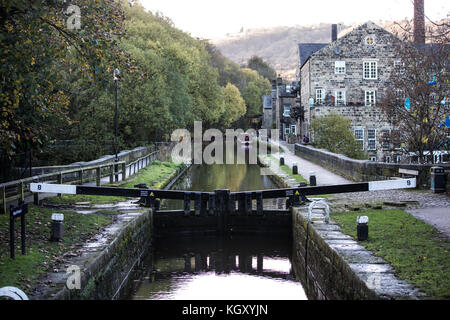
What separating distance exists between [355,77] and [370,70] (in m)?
1.45

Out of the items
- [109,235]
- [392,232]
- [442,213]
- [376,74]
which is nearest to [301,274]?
[392,232]

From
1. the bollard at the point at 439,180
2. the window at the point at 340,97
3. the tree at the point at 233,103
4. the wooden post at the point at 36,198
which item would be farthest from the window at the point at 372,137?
the tree at the point at 233,103

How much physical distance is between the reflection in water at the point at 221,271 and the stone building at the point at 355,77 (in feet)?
108

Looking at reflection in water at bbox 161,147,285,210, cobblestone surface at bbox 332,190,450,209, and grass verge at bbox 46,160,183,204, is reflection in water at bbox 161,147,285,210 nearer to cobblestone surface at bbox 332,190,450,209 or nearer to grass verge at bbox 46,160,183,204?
grass verge at bbox 46,160,183,204

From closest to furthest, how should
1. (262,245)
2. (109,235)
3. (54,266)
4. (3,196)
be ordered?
1. (54,266)
2. (109,235)
3. (3,196)
4. (262,245)

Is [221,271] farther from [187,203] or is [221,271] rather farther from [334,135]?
[334,135]

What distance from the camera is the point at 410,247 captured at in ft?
31.4

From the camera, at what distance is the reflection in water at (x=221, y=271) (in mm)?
11680

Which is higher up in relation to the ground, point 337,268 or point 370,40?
point 370,40

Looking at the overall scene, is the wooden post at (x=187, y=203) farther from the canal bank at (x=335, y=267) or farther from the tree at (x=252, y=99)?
the tree at (x=252, y=99)

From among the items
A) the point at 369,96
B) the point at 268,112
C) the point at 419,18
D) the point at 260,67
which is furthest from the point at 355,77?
the point at 260,67
